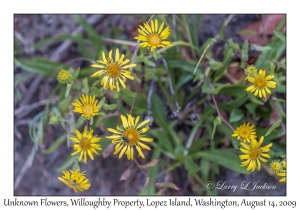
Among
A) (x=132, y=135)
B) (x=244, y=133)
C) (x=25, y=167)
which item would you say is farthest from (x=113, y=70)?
(x=25, y=167)

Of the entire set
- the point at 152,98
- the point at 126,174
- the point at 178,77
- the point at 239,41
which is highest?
the point at 239,41

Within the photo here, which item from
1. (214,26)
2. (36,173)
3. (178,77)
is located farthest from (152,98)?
(36,173)

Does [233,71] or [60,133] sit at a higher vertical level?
[233,71]

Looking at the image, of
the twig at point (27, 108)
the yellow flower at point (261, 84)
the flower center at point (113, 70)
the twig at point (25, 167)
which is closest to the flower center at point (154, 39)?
the flower center at point (113, 70)

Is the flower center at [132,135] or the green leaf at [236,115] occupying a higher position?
the green leaf at [236,115]

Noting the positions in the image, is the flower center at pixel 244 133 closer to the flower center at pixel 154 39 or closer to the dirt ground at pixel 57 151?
the flower center at pixel 154 39

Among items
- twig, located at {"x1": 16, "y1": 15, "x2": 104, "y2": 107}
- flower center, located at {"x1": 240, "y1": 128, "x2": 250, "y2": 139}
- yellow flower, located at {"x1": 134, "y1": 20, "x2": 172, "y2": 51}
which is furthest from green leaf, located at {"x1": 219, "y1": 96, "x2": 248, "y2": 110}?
twig, located at {"x1": 16, "y1": 15, "x2": 104, "y2": 107}

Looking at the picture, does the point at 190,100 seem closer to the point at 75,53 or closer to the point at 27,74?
the point at 75,53
